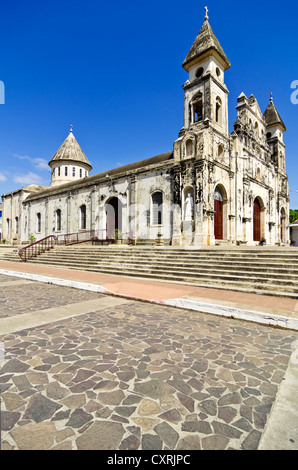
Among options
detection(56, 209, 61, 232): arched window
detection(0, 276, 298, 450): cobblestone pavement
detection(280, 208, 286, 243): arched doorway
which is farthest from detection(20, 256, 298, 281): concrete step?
detection(280, 208, 286, 243): arched doorway

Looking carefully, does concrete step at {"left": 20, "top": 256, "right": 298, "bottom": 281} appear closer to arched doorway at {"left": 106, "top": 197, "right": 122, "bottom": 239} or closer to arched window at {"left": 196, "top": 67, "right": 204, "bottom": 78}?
arched doorway at {"left": 106, "top": 197, "right": 122, "bottom": 239}

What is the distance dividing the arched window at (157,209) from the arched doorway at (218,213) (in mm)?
4356

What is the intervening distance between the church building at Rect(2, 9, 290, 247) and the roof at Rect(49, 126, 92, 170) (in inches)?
328

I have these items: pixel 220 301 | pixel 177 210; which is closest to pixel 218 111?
pixel 177 210

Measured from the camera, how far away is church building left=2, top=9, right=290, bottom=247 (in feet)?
59.2

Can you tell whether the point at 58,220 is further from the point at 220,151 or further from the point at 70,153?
the point at 220,151

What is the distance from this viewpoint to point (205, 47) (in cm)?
1977

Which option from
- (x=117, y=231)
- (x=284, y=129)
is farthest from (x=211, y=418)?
(x=284, y=129)

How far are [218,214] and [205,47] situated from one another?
13.5 meters

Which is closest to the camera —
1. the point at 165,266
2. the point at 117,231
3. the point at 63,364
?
the point at 63,364

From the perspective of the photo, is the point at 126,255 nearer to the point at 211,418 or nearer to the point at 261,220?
the point at 211,418

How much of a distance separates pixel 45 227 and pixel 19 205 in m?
7.91

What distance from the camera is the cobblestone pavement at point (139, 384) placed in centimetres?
201

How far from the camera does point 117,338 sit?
4.04 m
